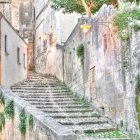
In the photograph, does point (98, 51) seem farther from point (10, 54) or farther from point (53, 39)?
point (53, 39)

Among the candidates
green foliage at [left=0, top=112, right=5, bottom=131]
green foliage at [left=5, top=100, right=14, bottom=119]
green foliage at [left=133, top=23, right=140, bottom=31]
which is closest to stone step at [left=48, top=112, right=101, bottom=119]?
green foliage at [left=5, top=100, right=14, bottom=119]

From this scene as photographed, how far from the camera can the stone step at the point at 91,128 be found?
565 inches

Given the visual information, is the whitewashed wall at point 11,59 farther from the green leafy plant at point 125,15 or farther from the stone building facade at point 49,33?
the green leafy plant at point 125,15

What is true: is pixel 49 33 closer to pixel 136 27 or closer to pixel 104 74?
pixel 104 74

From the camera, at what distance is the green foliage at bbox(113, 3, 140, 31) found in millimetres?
14024

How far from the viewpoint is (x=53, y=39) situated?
98.7 feet

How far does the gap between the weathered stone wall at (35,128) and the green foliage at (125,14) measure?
386 cm

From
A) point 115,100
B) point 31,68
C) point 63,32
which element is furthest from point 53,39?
point 115,100

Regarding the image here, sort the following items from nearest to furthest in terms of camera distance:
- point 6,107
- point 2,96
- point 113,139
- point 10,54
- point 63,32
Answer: point 113,139 < point 6,107 < point 2,96 < point 10,54 < point 63,32

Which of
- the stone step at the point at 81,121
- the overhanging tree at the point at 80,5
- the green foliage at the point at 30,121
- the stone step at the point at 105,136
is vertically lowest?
the stone step at the point at 105,136

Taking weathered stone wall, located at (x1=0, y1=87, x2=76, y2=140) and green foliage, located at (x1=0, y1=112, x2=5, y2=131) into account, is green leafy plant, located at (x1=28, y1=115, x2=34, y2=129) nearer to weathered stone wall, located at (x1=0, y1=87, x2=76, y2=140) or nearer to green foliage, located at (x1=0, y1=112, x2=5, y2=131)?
weathered stone wall, located at (x1=0, y1=87, x2=76, y2=140)

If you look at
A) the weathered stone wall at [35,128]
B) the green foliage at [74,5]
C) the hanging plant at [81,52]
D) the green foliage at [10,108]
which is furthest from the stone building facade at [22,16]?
the green foliage at [10,108]

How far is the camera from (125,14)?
14211 mm

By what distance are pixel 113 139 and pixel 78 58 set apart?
313 inches
